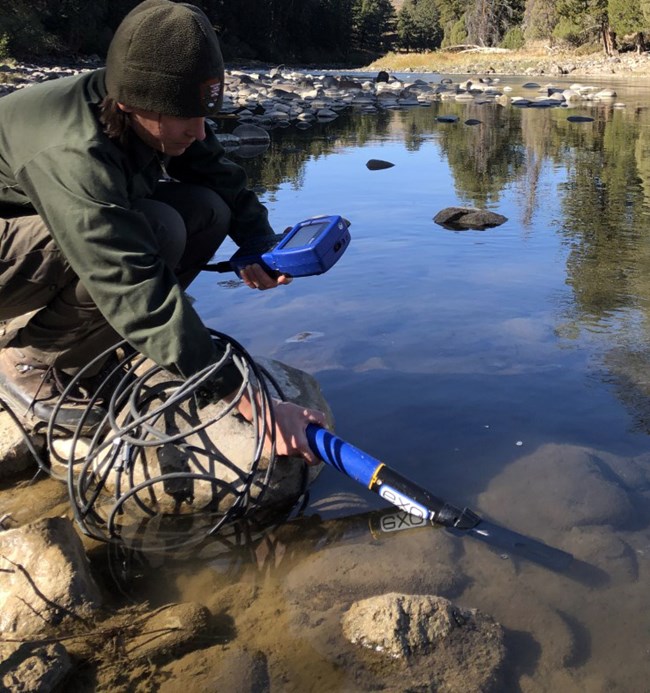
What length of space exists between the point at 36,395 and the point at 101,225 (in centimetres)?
112

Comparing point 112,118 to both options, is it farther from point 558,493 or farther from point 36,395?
point 558,493

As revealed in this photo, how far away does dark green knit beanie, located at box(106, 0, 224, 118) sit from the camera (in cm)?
214

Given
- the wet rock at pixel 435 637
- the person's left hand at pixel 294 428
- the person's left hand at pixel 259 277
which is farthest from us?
the person's left hand at pixel 259 277

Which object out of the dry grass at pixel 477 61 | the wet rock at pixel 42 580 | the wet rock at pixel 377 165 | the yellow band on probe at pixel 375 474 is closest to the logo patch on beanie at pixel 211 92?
the yellow band on probe at pixel 375 474

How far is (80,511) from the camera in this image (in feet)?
8.15

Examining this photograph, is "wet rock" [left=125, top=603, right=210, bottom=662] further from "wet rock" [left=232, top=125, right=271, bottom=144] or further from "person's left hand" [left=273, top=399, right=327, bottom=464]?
"wet rock" [left=232, top=125, right=271, bottom=144]

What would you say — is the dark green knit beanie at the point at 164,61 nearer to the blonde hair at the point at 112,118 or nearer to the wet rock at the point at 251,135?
the blonde hair at the point at 112,118

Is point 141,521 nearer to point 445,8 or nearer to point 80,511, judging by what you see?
point 80,511

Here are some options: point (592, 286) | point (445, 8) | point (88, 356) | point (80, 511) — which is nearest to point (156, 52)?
point (88, 356)

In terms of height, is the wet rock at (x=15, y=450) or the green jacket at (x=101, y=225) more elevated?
the green jacket at (x=101, y=225)

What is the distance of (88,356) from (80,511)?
0.69 meters

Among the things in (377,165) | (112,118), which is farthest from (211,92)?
(377,165)

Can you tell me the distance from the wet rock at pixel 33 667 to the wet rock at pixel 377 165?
836 centimetres

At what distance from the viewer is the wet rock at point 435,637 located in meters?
1.89
